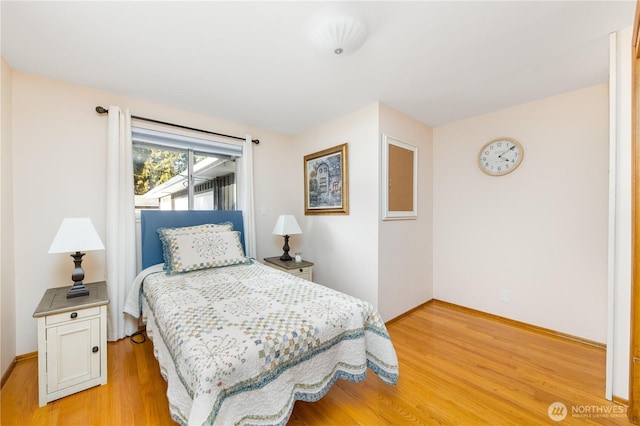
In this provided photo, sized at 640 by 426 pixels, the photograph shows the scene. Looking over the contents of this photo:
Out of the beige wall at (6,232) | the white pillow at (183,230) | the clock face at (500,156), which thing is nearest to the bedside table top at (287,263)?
the white pillow at (183,230)

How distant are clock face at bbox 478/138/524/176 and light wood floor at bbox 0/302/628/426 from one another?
1.73 m

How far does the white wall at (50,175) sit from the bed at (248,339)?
664mm

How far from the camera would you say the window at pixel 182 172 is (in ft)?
8.54

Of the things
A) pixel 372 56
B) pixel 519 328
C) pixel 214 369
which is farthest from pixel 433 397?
pixel 372 56

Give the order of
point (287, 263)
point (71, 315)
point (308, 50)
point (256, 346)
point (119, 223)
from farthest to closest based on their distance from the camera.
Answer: point (287, 263), point (119, 223), point (308, 50), point (71, 315), point (256, 346)

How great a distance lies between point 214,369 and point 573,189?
3.20 m

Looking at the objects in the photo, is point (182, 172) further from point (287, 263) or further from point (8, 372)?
point (8, 372)

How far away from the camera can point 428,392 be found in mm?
1668

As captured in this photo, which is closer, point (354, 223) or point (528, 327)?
point (528, 327)

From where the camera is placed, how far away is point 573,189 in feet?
7.61

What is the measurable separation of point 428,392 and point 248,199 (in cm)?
256

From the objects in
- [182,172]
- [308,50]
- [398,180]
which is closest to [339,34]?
[308,50]

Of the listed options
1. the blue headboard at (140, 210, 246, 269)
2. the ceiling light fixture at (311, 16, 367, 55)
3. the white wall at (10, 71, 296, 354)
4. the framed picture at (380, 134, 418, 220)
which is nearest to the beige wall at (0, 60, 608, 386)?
the white wall at (10, 71, 296, 354)

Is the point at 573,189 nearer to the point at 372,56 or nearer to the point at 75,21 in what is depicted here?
the point at 372,56
